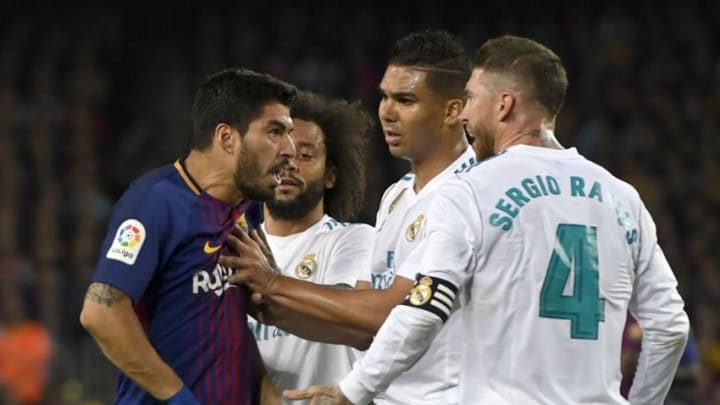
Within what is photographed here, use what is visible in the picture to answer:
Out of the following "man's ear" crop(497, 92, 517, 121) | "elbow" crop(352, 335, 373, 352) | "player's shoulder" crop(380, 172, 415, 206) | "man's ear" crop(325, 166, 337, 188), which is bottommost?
"elbow" crop(352, 335, 373, 352)

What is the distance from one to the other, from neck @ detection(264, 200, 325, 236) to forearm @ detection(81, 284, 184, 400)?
1.51 meters

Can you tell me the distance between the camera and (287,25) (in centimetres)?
1432

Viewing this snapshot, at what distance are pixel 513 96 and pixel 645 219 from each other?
25.7 inches

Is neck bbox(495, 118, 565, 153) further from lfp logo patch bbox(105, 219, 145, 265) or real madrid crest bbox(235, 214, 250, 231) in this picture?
lfp logo patch bbox(105, 219, 145, 265)

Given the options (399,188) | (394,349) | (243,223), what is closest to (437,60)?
(399,188)

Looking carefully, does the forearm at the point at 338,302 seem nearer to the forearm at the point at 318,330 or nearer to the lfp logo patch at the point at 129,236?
the forearm at the point at 318,330

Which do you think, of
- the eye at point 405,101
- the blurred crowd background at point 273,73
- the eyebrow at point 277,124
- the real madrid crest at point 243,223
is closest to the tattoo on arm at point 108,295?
the real madrid crest at point 243,223

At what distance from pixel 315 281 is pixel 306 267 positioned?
0.29 feet

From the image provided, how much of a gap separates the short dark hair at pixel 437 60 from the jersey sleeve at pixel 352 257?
0.73 m

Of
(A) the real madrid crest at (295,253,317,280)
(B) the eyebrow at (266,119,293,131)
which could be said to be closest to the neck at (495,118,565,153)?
(B) the eyebrow at (266,119,293,131)

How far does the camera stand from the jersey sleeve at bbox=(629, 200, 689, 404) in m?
4.75

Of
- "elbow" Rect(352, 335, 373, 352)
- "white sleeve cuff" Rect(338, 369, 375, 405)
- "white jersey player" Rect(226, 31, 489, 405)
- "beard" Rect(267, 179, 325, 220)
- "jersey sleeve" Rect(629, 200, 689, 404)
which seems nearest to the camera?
"white sleeve cuff" Rect(338, 369, 375, 405)

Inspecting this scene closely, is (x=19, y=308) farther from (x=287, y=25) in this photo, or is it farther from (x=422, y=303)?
(x=422, y=303)

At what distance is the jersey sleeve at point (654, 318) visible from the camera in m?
4.75
